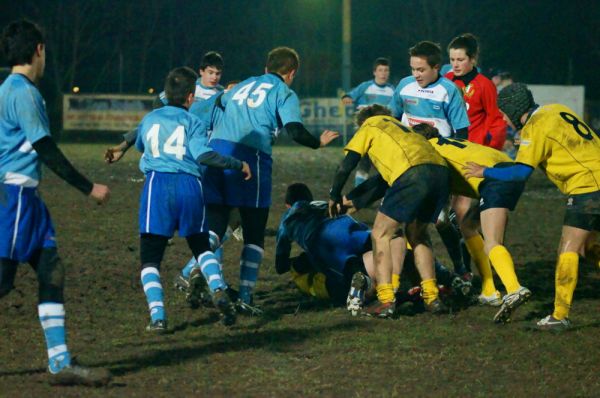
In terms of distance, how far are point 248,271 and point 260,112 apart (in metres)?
1.31

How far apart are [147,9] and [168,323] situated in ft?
139

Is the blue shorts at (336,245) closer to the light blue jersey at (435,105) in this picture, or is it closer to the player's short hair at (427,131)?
the player's short hair at (427,131)

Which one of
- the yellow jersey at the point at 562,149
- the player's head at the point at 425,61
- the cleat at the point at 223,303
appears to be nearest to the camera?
the cleat at the point at 223,303

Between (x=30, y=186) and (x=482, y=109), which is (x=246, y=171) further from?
(x=482, y=109)

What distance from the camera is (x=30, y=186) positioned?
5977 millimetres

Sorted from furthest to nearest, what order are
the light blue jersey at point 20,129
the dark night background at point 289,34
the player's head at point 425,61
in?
the dark night background at point 289,34 < the player's head at point 425,61 < the light blue jersey at point 20,129

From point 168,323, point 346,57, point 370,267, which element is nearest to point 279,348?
point 168,323

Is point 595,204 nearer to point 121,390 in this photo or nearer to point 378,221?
point 378,221

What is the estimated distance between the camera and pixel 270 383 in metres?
6.07

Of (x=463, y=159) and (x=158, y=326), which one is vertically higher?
(x=463, y=159)

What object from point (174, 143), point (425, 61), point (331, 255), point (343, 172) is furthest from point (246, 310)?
point (425, 61)

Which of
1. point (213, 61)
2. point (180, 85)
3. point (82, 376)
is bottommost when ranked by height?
point (82, 376)

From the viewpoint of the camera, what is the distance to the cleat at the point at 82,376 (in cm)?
588

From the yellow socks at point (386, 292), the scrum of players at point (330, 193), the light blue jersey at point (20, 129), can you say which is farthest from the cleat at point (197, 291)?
the light blue jersey at point (20, 129)
